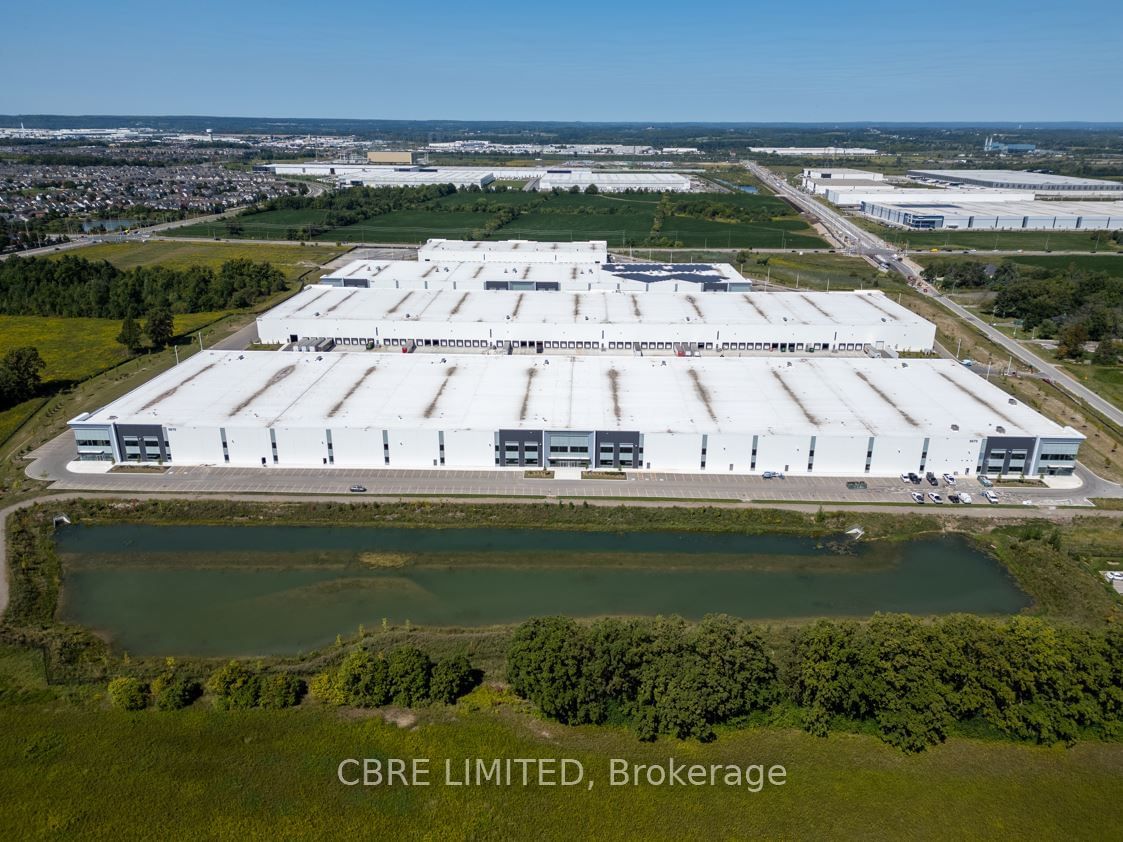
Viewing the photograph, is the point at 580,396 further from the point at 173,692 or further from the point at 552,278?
the point at 552,278

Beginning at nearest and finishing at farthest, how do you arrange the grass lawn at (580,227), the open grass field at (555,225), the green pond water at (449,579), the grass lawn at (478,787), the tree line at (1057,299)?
the grass lawn at (478,787)
the green pond water at (449,579)
the tree line at (1057,299)
the open grass field at (555,225)
the grass lawn at (580,227)

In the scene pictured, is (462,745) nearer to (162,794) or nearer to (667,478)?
(162,794)

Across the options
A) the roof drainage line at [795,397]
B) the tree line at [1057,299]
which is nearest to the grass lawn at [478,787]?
the roof drainage line at [795,397]

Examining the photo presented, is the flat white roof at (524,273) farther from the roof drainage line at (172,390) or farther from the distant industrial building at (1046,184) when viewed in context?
the distant industrial building at (1046,184)

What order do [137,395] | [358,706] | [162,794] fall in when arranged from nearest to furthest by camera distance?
1. [162,794]
2. [358,706]
3. [137,395]

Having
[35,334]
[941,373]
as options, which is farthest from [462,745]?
[35,334]
